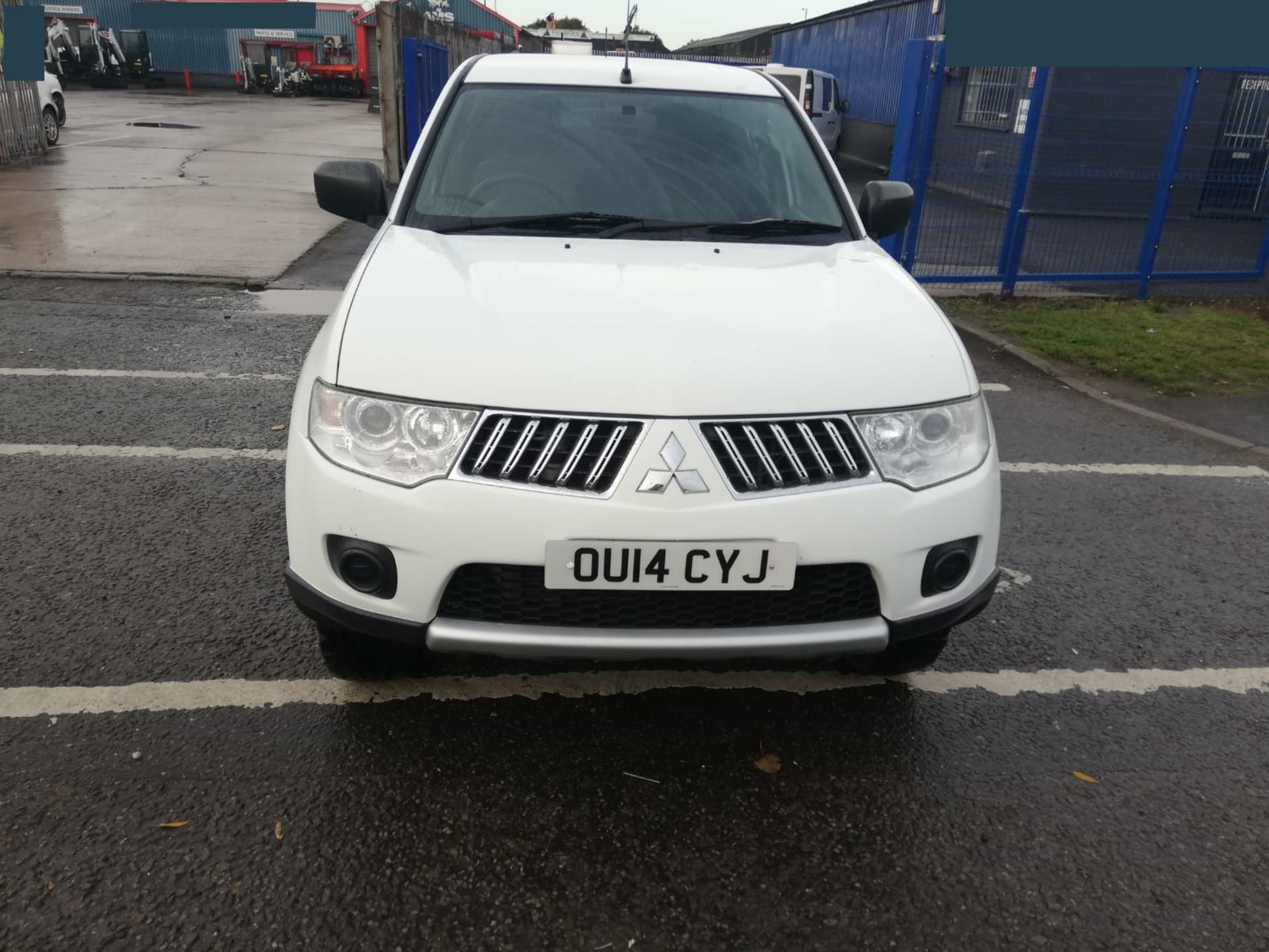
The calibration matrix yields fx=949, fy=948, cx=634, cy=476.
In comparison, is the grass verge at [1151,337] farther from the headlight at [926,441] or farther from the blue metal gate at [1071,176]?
the headlight at [926,441]

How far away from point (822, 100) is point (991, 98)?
41.8ft

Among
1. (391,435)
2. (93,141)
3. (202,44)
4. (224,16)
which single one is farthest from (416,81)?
(202,44)

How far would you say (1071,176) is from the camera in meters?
8.44

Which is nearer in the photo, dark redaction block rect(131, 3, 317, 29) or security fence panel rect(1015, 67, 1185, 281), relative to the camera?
security fence panel rect(1015, 67, 1185, 281)

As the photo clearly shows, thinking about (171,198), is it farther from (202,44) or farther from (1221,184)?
(202,44)

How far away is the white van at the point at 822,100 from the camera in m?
18.4

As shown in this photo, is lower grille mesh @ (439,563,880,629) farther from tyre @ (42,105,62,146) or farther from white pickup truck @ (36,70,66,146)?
tyre @ (42,105,62,146)

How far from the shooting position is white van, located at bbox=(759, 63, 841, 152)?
18.4 m

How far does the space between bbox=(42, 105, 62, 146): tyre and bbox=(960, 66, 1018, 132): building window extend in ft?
47.9

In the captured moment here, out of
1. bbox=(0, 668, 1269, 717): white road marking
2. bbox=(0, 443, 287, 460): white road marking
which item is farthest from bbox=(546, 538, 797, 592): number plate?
bbox=(0, 443, 287, 460): white road marking

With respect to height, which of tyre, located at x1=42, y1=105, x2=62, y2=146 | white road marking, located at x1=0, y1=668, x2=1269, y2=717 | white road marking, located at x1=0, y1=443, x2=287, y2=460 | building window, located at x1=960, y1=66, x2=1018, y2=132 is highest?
building window, located at x1=960, y1=66, x2=1018, y2=132

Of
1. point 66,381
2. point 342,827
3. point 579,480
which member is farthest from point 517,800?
point 66,381

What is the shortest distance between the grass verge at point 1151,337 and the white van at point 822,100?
1094cm

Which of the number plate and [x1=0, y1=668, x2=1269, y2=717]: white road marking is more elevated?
the number plate
